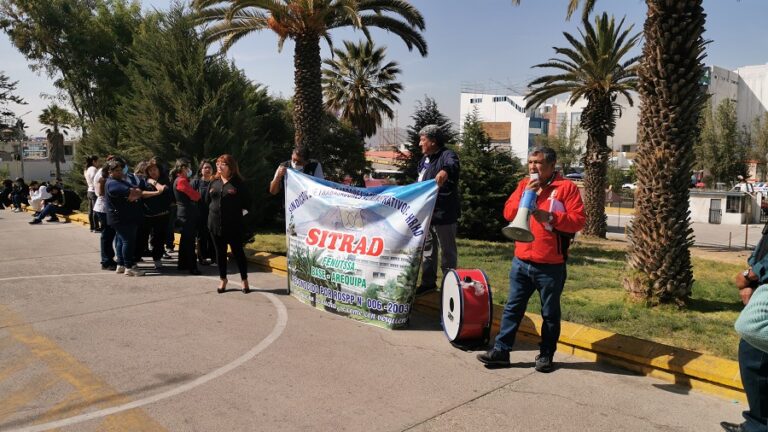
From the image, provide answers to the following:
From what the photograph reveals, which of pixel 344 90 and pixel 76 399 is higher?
pixel 344 90

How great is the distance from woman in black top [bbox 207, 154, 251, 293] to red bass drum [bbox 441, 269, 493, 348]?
324 cm

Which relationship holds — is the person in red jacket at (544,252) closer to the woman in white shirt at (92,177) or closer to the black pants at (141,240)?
the black pants at (141,240)

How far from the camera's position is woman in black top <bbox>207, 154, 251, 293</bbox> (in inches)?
286

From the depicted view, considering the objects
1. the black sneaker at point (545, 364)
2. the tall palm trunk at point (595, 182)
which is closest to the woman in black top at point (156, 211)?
the black sneaker at point (545, 364)

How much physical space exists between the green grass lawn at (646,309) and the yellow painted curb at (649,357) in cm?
56

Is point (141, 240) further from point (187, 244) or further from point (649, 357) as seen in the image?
point (649, 357)

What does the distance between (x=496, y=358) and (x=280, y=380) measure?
74.3 inches

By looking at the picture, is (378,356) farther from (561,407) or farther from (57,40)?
(57,40)

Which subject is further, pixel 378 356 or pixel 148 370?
pixel 378 356

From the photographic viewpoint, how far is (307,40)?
15.2m

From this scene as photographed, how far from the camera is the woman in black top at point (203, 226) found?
909cm

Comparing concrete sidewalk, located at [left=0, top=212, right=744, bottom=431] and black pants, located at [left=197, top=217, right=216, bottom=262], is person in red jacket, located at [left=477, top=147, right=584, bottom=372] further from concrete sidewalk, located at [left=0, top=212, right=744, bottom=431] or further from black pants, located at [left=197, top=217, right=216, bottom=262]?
black pants, located at [left=197, top=217, right=216, bottom=262]

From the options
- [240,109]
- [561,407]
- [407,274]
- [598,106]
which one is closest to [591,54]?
[598,106]

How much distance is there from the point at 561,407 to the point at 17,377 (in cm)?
435
